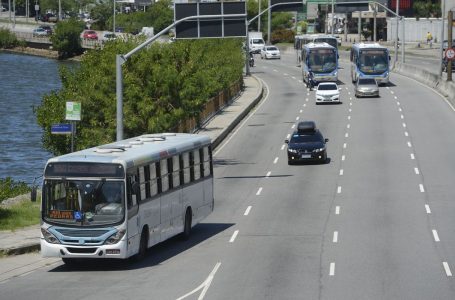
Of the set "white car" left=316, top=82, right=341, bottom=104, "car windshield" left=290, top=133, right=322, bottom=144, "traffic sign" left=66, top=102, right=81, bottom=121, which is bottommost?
"car windshield" left=290, top=133, right=322, bottom=144

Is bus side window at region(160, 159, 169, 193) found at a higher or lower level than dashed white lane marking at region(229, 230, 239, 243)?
higher

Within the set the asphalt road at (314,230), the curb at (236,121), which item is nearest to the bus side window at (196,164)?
the asphalt road at (314,230)

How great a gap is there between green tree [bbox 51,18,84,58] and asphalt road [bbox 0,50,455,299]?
4352 inches

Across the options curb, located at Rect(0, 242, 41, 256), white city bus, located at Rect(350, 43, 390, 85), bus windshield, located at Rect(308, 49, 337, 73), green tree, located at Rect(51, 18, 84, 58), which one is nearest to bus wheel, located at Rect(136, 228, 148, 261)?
curb, located at Rect(0, 242, 41, 256)

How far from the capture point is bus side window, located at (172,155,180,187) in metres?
31.9

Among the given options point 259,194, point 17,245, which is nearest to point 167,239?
point 17,245

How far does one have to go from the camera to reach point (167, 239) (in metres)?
33.0

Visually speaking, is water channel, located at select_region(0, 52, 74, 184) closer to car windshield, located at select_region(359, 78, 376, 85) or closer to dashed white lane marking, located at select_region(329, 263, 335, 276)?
car windshield, located at select_region(359, 78, 376, 85)

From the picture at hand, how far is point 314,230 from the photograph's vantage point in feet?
115

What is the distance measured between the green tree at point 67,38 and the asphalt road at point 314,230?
111 meters

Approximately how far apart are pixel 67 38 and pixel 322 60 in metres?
92.4

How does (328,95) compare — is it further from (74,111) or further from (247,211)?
(74,111)

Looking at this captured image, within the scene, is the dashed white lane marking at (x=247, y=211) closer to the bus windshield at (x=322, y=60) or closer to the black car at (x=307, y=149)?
the black car at (x=307, y=149)

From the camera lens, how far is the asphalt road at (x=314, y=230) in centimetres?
2562
